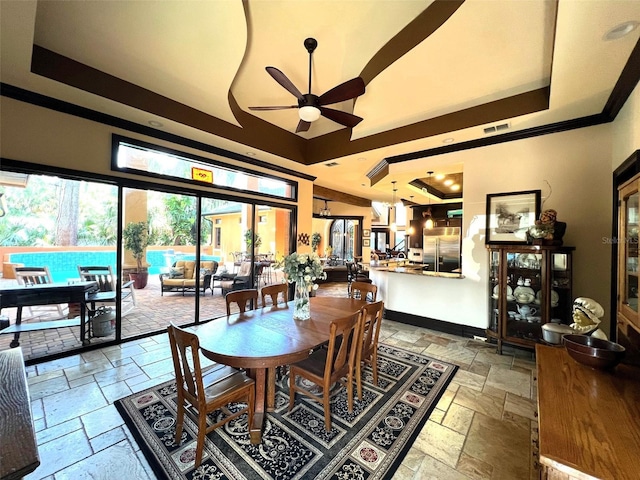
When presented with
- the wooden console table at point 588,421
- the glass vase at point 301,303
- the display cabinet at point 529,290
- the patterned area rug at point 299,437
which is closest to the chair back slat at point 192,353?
the patterned area rug at point 299,437

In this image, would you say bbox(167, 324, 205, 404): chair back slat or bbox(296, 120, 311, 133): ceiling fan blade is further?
bbox(296, 120, 311, 133): ceiling fan blade

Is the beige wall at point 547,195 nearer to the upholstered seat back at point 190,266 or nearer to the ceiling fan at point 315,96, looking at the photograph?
the ceiling fan at point 315,96

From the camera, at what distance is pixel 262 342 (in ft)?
6.73

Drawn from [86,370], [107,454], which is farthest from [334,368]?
[86,370]

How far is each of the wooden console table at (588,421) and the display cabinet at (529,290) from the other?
2058 mm

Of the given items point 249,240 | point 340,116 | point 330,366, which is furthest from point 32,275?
point 340,116

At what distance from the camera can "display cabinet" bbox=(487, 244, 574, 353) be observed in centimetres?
331

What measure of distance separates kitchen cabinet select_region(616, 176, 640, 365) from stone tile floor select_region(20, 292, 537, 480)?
3.21 feet

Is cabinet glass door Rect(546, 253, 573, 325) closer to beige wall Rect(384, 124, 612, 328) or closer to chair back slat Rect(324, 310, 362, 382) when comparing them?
beige wall Rect(384, 124, 612, 328)

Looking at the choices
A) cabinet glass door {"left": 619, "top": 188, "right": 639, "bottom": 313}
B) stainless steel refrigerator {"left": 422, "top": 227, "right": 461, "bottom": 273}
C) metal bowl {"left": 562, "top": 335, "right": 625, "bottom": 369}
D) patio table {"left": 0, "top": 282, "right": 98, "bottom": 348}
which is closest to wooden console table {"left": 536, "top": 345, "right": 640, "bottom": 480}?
metal bowl {"left": 562, "top": 335, "right": 625, "bottom": 369}

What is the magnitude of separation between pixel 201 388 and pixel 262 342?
49 centimetres

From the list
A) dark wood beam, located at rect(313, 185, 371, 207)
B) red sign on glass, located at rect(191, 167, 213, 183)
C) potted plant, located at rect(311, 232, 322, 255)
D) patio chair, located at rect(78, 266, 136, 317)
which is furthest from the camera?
potted plant, located at rect(311, 232, 322, 255)

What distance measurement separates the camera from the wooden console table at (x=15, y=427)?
85cm

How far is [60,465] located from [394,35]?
4385 mm
